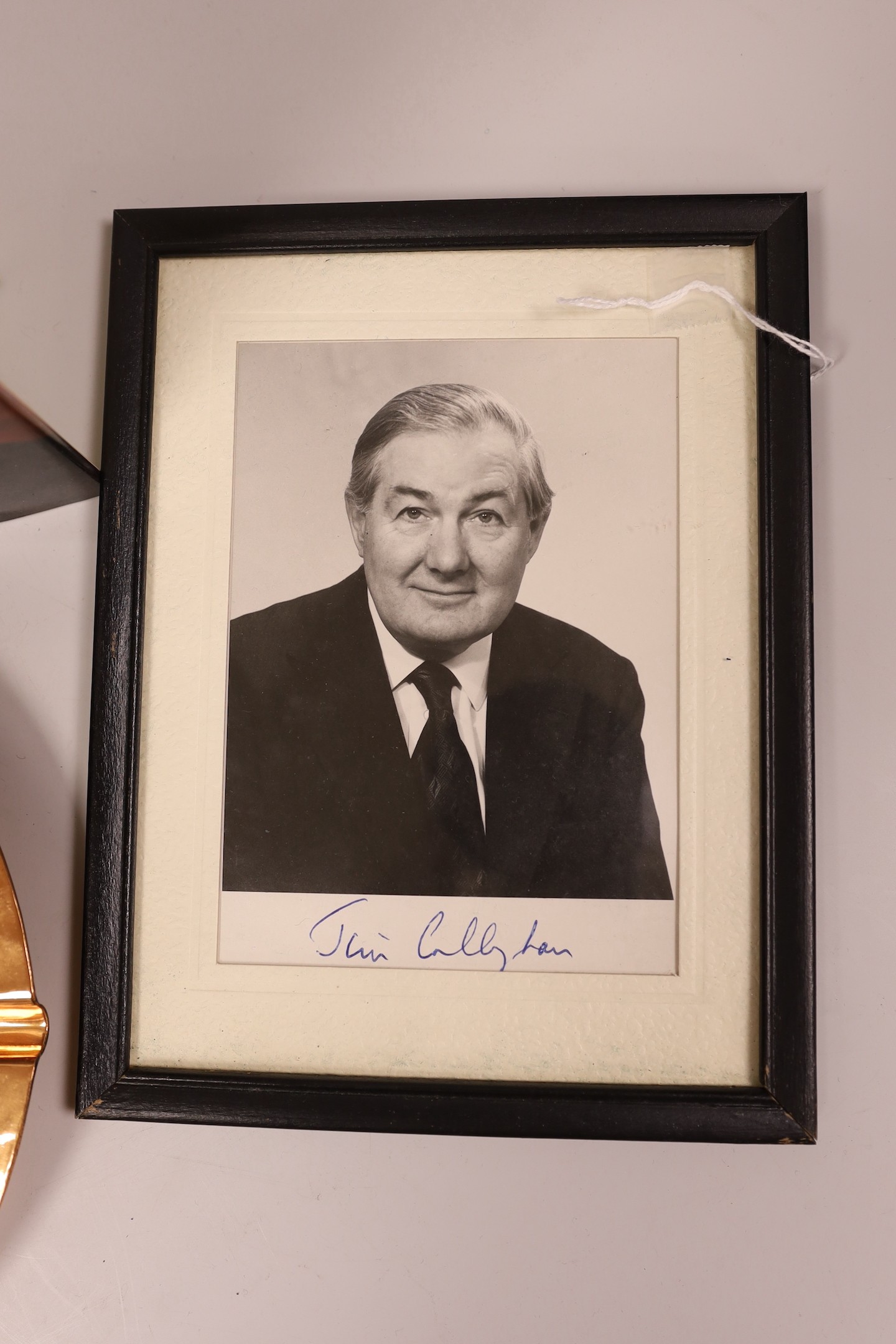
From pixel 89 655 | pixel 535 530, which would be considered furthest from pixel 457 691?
pixel 89 655

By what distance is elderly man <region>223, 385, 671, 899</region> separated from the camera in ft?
1.83

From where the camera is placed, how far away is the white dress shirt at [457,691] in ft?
1.86

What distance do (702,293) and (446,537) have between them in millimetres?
250

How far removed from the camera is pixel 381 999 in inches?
21.8

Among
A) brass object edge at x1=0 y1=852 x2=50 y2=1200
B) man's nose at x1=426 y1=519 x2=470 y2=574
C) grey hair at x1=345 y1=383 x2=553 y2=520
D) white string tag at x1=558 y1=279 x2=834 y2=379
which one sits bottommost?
brass object edge at x1=0 y1=852 x2=50 y2=1200

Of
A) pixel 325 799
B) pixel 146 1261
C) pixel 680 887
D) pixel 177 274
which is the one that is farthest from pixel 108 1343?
pixel 177 274

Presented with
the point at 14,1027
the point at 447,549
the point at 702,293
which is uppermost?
the point at 702,293

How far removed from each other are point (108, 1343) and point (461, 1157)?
0.27 m
